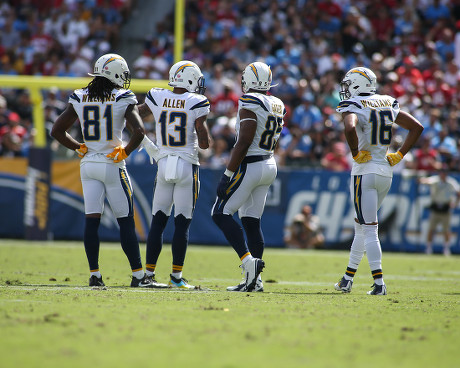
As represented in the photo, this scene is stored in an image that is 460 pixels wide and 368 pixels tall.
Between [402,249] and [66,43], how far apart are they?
10.3m

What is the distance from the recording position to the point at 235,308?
5129 millimetres

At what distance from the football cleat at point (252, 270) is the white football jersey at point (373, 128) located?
4.31ft

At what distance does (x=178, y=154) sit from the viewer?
Answer: 6605 millimetres

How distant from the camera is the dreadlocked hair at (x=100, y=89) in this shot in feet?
21.5

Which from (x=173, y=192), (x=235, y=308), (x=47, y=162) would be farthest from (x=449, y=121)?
(x=235, y=308)

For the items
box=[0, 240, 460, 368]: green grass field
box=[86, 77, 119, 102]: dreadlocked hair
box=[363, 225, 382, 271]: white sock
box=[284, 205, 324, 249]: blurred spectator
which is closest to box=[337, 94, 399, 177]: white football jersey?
box=[363, 225, 382, 271]: white sock

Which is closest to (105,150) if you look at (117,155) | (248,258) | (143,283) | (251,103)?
(117,155)

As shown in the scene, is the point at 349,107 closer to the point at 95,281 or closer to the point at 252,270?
the point at 252,270

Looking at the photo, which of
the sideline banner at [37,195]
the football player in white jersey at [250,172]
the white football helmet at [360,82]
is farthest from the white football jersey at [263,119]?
the sideline banner at [37,195]

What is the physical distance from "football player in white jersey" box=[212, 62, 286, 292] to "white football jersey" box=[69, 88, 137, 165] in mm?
1092

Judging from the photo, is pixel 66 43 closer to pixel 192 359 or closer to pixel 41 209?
pixel 41 209

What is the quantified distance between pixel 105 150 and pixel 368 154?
2495mm

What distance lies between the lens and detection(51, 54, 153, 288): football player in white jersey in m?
6.49

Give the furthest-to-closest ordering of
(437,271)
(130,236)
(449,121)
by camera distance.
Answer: (449,121) → (437,271) → (130,236)
